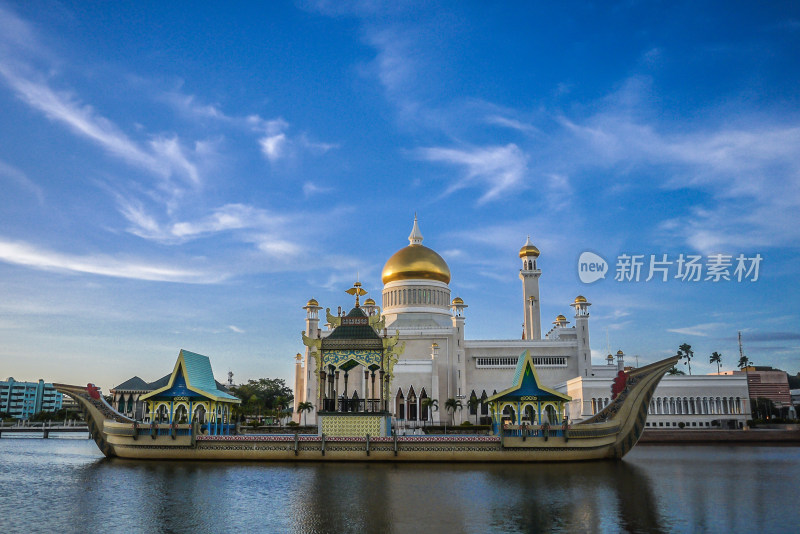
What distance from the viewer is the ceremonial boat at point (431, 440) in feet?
79.5

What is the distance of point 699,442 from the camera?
41219mm

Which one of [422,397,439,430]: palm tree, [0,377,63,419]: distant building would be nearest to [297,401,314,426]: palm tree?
[422,397,439,430]: palm tree

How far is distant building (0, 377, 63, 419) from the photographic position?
104 metres

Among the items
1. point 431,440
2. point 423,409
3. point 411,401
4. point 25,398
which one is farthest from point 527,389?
point 25,398

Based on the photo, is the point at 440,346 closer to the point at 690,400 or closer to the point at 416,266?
the point at 416,266

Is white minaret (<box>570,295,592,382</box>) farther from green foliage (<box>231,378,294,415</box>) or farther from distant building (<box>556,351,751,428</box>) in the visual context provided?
green foliage (<box>231,378,294,415</box>)

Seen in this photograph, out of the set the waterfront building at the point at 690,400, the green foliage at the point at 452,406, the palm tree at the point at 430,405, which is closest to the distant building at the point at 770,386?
the waterfront building at the point at 690,400

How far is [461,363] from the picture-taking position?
5019 centimetres

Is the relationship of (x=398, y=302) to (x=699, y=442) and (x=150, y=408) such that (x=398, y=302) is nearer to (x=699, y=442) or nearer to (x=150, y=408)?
(x=699, y=442)

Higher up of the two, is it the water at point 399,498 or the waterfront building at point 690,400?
the waterfront building at point 690,400

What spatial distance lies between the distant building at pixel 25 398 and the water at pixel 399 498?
96594 millimetres

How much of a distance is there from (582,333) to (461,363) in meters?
10.7

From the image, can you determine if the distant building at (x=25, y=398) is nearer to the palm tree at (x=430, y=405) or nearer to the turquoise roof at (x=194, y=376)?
the palm tree at (x=430, y=405)

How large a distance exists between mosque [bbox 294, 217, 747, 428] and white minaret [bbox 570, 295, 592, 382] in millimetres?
83
